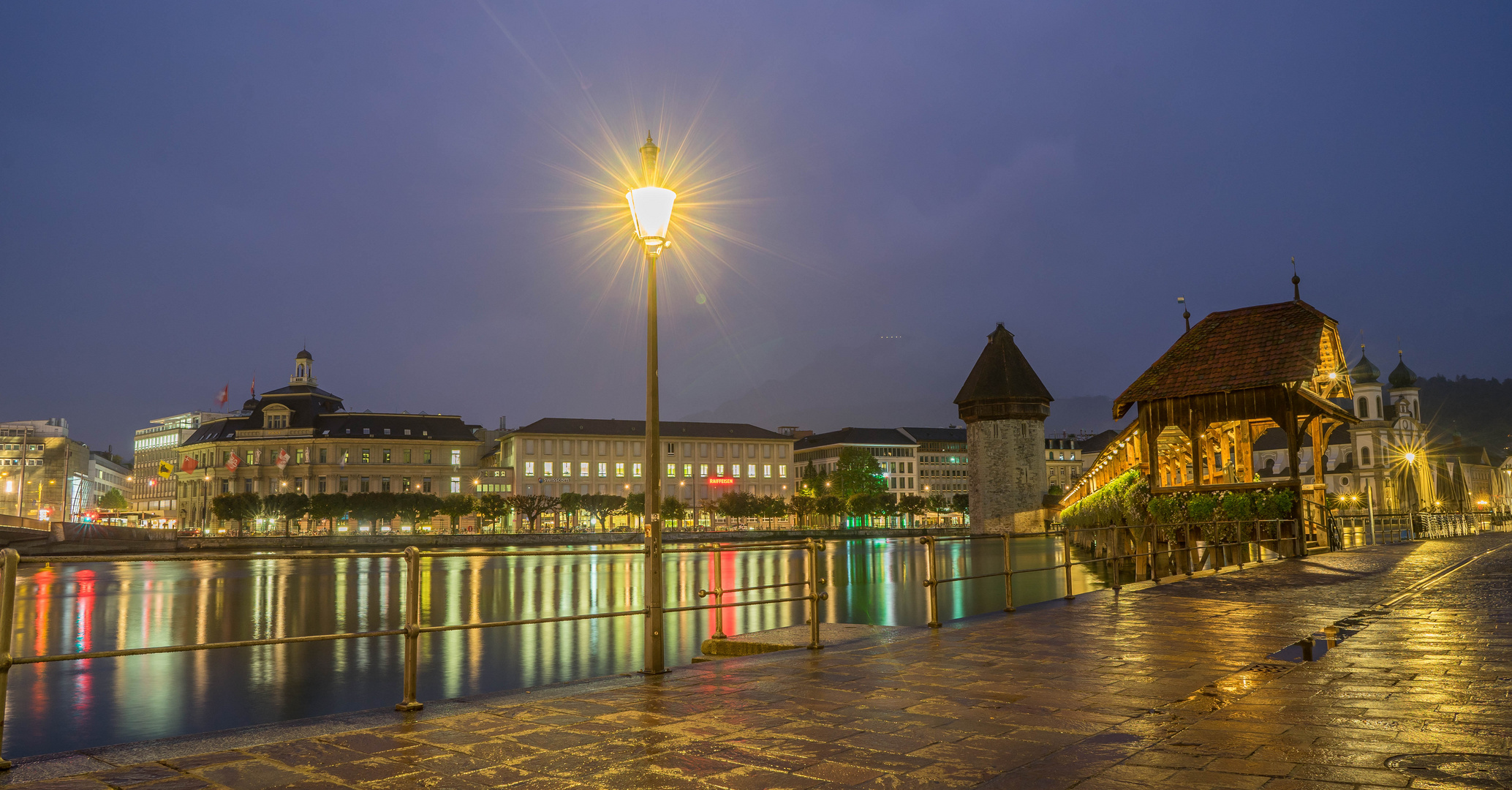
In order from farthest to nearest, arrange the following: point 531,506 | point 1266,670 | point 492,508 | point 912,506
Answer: point 912,506
point 531,506
point 492,508
point 1266,670

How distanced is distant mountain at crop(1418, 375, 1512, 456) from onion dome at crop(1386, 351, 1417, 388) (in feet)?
212

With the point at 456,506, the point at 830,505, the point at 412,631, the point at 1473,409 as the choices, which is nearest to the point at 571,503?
the point at 456,506

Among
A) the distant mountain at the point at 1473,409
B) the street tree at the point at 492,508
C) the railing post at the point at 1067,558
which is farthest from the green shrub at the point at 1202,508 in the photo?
the distant mountain at the point at 1473,409

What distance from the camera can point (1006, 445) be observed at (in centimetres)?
7306

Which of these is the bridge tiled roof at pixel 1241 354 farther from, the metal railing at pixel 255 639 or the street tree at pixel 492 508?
the street tree at pixel 492 508

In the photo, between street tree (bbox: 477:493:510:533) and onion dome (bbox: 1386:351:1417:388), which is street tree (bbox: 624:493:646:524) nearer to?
street tree (bbox: 477:493:510:533)

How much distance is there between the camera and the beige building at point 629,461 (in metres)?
116

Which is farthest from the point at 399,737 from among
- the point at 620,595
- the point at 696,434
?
the point at 696,434

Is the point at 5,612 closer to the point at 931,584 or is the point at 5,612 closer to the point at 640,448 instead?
the point at 931,584

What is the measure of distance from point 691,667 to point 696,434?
114707 mm

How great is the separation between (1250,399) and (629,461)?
9616cm

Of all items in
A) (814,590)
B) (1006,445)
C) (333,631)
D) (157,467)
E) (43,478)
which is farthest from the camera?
(157,467)

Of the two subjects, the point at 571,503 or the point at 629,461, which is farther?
the point at 629,461

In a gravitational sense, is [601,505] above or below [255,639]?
above
